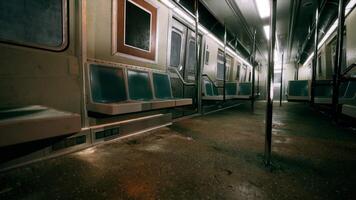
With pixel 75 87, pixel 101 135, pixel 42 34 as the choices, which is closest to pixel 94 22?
pixel 42 34

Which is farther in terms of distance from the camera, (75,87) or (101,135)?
(101,135)

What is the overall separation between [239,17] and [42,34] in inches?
239

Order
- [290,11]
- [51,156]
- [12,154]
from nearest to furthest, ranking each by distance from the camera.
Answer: [12,154] → [51,156] → [290,11]

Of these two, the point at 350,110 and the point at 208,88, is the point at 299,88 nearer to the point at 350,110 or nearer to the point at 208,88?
the point at 208,88

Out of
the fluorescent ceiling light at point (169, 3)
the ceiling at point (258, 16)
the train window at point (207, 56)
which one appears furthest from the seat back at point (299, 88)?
the fluorescent ceiling light at point (169, 3)

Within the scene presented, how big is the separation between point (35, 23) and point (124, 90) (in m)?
1.27

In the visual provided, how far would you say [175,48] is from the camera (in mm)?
4746

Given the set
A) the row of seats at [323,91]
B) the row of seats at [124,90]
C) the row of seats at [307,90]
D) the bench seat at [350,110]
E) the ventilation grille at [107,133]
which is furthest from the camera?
the row of seats at [307,90]

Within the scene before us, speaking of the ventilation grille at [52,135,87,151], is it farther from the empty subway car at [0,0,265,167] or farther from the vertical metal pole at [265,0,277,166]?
the vertical metal pole at [265,0,277,166]

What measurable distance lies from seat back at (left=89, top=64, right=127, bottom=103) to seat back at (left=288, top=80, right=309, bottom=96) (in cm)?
552

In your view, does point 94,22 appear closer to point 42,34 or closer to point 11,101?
point 42,34

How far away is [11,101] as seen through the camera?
154 cm

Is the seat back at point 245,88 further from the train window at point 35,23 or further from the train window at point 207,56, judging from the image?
the train window at point 35,23

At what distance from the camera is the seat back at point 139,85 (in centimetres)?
273
